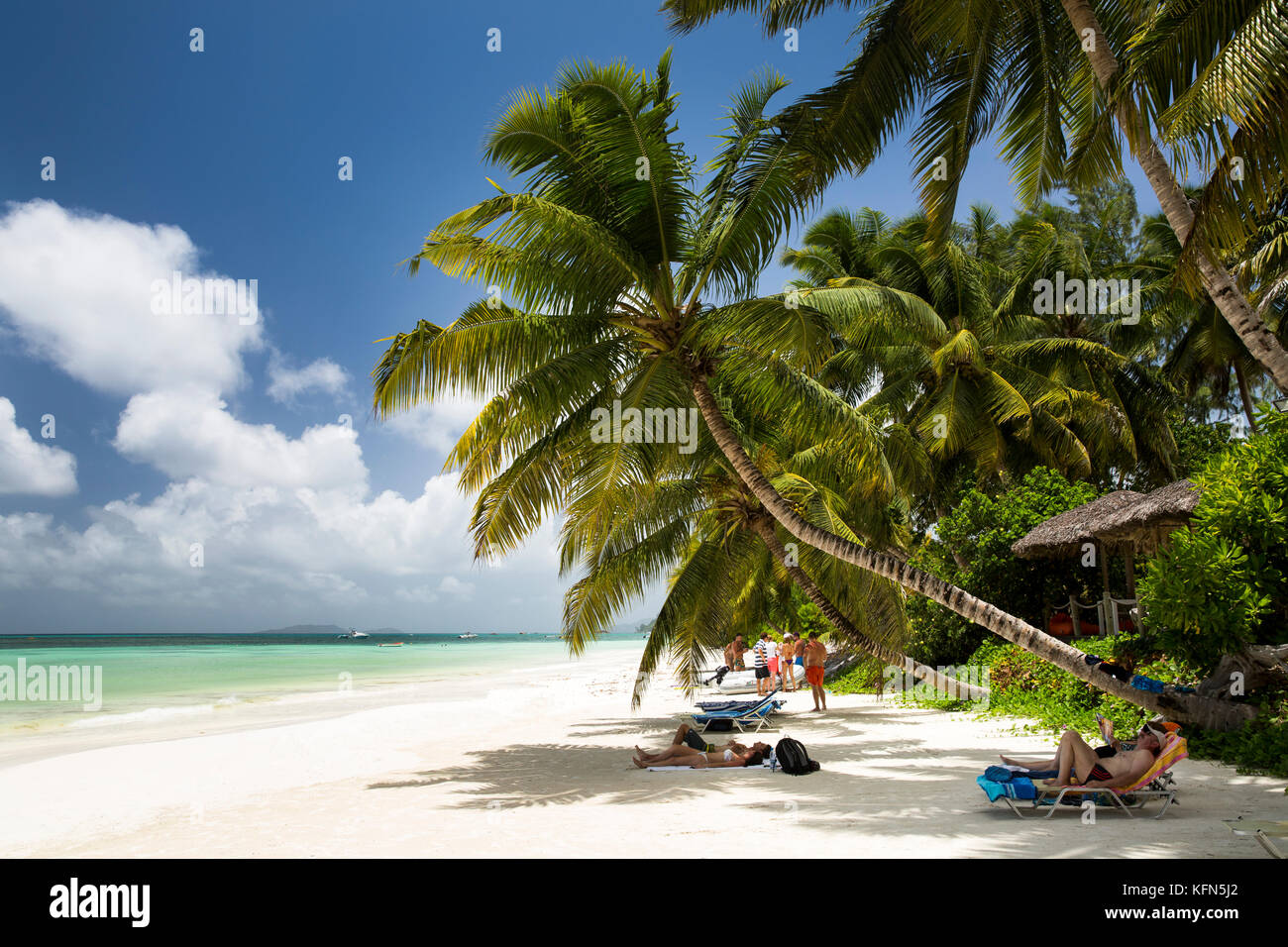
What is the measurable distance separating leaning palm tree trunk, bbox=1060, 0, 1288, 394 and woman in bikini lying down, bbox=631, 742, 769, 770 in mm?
6437

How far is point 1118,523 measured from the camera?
12359 millimetres

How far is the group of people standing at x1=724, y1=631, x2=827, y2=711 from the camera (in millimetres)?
16547

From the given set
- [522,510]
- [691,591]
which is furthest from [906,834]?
[691,591]

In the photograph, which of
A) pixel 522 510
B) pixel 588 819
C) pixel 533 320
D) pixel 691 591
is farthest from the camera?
pixel 691 591

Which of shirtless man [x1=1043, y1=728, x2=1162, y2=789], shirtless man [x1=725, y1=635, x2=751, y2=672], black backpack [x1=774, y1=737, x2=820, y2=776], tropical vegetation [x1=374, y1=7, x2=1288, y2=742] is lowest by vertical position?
shirtless man [x1=725, y1=635, x2=751, y2=672]

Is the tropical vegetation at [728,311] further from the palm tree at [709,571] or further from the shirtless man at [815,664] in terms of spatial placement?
the shirtless man at [815,664]

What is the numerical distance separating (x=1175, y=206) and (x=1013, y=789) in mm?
5528

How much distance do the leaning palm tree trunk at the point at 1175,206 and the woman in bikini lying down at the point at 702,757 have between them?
6437mm

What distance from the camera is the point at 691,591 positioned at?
45.0ft

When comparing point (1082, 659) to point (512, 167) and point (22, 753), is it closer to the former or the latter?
point (512, 167)

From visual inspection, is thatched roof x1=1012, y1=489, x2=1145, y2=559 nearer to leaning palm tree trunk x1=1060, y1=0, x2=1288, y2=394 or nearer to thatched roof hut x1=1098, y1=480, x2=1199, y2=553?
thatched roof hut x1=1098, y1=480, x2=1199, y2=553

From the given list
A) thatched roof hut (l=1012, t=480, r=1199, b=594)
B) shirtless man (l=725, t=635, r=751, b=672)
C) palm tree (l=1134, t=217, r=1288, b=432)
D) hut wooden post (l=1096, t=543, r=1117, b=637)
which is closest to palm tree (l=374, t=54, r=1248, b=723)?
thatched roof hut (l=1012, t=480, r=1199, b=594)

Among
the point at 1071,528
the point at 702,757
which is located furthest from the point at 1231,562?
the point at 1071,528

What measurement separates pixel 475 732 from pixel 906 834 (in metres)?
11.0
